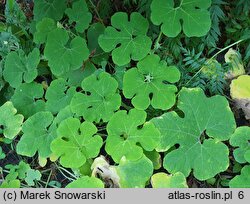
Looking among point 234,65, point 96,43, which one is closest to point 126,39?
point 96,43

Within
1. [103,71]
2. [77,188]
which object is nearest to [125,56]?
[103,71]

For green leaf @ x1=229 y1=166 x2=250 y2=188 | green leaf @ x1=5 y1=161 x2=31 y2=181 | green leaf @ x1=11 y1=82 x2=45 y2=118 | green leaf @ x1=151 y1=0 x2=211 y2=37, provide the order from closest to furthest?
1. green leaf @ x1=229 y1=166 x2=250 y2=188
2. green leaf @ x1=151 y1=0 x2=211 y2=37
3. green leaf @ x1=5 y1=161 x2=31 y2=181
4. green leaf @ x1=11 y1=82 x2=45 y2=118

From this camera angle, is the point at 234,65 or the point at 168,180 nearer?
the point at 168,180

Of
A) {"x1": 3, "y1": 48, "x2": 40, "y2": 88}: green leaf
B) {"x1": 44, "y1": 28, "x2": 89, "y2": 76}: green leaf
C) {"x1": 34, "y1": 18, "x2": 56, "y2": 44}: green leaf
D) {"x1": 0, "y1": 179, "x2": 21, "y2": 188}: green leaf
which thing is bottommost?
{"x1": 0, "y1": 179, "x2": 21, "y2": 188}: green leaf

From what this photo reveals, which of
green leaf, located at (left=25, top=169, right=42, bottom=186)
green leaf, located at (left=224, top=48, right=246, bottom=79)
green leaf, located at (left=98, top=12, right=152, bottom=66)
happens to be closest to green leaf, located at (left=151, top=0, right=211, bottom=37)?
green leaf, located at (left=98, top=12, right=152, bottom=66)

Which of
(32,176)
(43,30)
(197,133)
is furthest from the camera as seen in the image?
(43,30)

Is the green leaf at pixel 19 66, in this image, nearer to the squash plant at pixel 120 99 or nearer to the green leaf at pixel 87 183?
the squash plant at pixel 120 99

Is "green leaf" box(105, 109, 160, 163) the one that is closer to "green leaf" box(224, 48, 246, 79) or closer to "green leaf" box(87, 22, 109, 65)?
"green leaf" box(87, 22, 109, 65)

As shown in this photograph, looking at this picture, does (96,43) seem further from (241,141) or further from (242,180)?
(242,180)
